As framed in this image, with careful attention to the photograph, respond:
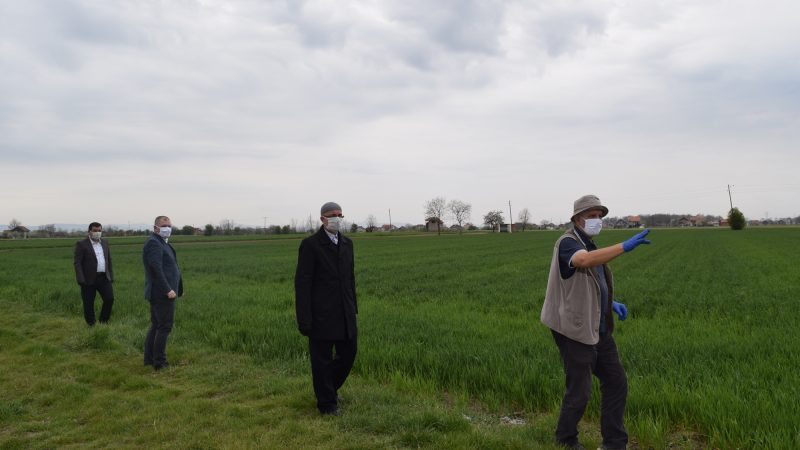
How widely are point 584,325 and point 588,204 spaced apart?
2.97 ft

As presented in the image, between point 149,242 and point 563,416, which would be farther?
point 149,242

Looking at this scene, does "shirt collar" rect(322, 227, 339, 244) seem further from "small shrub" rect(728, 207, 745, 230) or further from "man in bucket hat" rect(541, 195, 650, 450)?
"small shrub" rect(728, 207, 745, 230)

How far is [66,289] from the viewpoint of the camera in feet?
48.4

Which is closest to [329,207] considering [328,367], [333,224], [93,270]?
[333,224]

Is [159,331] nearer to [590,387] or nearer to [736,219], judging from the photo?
[590,387]

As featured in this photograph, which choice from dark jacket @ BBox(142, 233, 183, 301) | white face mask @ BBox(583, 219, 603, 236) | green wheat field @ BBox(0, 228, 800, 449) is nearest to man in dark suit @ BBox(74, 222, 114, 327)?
green wheat field @ BBox(0, 228, 800, 449)

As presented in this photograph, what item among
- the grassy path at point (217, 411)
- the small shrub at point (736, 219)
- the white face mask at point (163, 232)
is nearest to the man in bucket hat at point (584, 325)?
the grassy path at point (217, 411)

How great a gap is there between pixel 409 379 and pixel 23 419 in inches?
154

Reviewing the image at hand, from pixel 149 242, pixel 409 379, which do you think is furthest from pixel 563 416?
pixel 149 242

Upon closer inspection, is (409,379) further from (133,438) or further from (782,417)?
(782,417)

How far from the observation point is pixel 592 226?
12.5 ft

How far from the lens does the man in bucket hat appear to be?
3.65m

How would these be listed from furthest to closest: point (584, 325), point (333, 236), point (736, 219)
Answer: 1. point (736, 219)
2. point (333, 236)
3. point (584, 325)

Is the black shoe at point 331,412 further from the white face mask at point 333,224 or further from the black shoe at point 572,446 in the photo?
the black shoe at point 572,446
